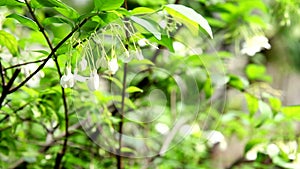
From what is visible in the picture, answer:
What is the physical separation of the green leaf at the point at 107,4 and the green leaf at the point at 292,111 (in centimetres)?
52

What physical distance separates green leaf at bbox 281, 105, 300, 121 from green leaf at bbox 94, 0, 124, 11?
52 cm

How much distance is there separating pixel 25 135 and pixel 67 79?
0.52 m

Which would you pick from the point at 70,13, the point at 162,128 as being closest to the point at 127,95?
the point at 162,128

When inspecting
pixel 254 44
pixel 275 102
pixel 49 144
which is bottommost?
pixel 49 144

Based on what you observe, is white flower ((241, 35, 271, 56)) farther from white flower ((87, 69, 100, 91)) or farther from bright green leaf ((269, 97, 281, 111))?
white flower ((87, 69, 100, 91))

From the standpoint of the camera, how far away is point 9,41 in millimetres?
556

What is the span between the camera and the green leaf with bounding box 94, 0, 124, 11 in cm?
40

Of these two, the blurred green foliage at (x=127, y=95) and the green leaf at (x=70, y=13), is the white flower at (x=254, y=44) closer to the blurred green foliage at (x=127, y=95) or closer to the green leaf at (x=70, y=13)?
the blurred green foliage at (x=127, y=95)

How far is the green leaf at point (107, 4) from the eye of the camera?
0.40 m

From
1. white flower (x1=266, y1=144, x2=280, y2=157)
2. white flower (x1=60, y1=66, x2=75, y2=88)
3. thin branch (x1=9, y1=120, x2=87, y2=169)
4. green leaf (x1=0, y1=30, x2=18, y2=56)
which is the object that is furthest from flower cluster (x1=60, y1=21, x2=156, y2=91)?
white flower (x1=266, y1=144, x2=280, y2=157)

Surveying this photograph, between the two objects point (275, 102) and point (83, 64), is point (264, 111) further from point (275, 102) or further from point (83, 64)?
point (83, 64)

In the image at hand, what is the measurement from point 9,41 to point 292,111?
0.54 metres

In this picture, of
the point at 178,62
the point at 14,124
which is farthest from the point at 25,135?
the point at 178,62

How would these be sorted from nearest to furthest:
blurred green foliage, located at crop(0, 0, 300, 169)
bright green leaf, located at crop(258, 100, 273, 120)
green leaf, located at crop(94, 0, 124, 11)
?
1. green leaf, located at crop(94, 0, 124, 11)
2. blurred green foliage, located at crop(0, 0, 300, 169)
3. bright green leaf, located at crop(258, 100, 273, 120)
